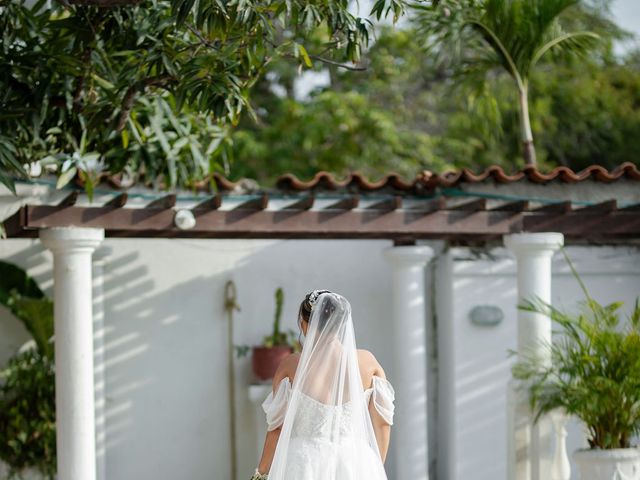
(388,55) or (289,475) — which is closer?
(289,475)

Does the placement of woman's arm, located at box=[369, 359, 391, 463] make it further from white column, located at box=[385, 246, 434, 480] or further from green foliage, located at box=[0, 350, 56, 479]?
green foliage, located at box=[0, 350, 56, 479]

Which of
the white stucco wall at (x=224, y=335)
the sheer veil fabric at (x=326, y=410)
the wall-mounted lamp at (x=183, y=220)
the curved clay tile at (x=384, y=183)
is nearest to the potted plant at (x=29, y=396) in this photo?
the white stucco wall at (x=224, y=335)

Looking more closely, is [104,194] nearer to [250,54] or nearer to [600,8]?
[250,54]

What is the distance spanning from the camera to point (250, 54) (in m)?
6.23

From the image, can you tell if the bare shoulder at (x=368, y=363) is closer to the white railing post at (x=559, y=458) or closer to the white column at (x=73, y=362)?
the white column at (x=73, y=362)

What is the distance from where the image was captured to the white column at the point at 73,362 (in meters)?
6.70

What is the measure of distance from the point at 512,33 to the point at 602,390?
3.20m

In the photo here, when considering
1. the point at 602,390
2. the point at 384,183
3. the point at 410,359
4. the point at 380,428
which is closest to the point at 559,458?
the point at 602,390

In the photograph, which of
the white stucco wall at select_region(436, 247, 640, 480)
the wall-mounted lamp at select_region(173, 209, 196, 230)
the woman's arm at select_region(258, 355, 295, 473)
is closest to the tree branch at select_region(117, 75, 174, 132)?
the wall-mounted lamp at select_region(173, 209, 196, 230)

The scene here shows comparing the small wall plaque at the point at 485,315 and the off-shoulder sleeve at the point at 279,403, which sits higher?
the small wall plaque at the point at 485,315

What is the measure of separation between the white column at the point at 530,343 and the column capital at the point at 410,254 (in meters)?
0.86

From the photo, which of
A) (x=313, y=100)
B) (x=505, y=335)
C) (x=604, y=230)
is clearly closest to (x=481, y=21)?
(x=604, y=230)

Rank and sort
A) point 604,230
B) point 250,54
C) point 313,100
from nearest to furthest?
point 250,54 → point 604,230 → point 313,100

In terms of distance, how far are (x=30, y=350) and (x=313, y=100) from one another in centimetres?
734
